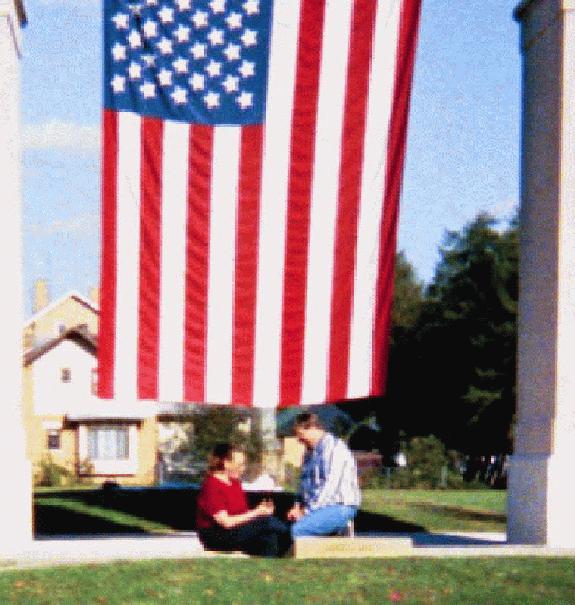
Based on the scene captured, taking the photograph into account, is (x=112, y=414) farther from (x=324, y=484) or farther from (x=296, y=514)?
(x=324, y=484)

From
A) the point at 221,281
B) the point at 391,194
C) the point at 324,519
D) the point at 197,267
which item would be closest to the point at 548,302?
the point at 391,194

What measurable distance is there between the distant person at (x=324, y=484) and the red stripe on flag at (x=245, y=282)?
2.21 meters

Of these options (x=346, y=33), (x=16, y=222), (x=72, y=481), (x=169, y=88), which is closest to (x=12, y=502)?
(x=16, y=222)

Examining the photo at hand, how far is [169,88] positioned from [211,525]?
4946mm

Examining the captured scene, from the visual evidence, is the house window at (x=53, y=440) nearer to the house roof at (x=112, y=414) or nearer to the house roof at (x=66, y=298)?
the house roof at (x=112, y=414)

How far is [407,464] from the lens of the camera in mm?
51375

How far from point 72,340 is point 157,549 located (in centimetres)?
5457

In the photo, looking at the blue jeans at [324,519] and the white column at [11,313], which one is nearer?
the blue jeans at [324,519]

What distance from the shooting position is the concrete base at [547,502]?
1602 cm

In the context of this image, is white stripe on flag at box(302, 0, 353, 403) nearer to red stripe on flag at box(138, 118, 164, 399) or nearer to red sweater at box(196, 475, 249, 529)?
red stripe on flag at box(138, 118, 164, 399)

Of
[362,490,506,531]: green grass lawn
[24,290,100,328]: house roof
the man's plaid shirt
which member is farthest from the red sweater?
[24,290,100,328]: house roof

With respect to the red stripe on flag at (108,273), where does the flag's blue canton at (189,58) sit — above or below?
above

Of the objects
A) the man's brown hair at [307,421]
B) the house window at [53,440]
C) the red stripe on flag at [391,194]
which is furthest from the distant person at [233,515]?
the house window at [53,440]

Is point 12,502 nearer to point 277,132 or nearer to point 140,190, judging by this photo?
point 140,190
